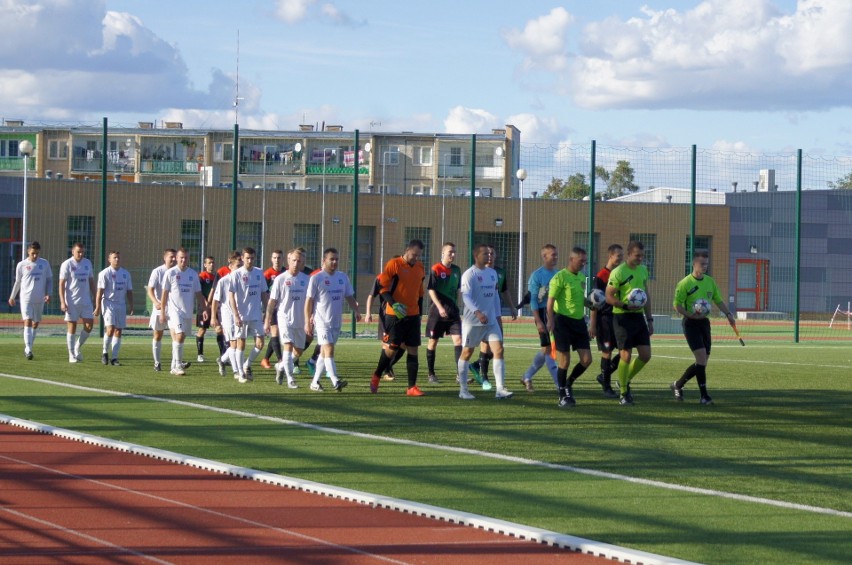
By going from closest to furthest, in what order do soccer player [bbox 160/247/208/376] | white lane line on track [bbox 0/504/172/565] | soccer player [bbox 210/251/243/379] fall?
1. white lane line on track [bbox 0/504/172/565]
2. soccer player [bbox 210/251/243/379]
3. soccer player [bbox 160/247/208/376]

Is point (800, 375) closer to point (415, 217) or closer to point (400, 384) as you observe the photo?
point (400, 384)

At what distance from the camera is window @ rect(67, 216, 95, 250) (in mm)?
40375

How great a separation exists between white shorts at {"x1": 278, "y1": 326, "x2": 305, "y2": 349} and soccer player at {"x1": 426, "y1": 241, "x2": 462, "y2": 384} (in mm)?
1864

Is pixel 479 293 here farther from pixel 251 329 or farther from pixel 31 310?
pixel 31 310

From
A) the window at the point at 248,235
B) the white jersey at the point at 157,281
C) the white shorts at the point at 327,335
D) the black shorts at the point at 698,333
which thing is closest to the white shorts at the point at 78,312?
the white jersey at the point at 157,281

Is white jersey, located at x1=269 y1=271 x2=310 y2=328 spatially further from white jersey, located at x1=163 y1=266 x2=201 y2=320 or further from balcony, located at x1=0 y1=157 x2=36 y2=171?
balcony, located at x1=0 y1=157 x2=36 y2=171

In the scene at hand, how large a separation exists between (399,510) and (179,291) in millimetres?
12042

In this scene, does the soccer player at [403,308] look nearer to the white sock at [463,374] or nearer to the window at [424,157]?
the white sock at [463,374]

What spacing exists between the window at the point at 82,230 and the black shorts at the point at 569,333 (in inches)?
1070

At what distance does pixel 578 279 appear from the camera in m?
15.9

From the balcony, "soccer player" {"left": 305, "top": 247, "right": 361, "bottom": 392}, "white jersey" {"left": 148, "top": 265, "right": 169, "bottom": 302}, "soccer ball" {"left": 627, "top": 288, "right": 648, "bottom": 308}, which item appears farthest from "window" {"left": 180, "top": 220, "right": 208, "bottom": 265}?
the balcony

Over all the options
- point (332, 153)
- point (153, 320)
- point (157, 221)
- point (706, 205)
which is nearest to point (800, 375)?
point (153, 320)

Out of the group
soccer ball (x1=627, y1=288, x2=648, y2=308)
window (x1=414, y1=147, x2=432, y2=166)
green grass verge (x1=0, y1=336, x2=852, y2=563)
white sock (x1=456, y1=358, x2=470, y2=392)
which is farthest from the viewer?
window (x1=414, y1=147, x2=432, y2=166)

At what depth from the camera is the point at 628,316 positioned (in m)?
15.8
